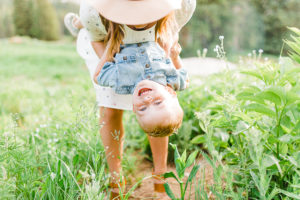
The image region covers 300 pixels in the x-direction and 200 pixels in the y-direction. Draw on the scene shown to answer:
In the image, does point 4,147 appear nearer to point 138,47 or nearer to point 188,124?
point 138,47

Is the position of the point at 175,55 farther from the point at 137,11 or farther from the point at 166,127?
the point at 166,127

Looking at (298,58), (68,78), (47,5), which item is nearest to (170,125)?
(298,58)

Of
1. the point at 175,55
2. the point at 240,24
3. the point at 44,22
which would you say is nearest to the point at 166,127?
the point at 175,55

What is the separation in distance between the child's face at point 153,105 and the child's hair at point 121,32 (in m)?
0.32

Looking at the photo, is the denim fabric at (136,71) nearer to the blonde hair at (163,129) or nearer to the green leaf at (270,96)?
the blonde hair at (163,129)

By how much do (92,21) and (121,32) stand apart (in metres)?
0.18

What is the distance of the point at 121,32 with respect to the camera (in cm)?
151

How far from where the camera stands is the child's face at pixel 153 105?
3.97 ft

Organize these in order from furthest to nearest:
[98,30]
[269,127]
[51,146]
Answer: [51,146] < [98,30] < [269,127]

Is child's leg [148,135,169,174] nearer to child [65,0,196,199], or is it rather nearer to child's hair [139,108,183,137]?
child [65,0,196,199]

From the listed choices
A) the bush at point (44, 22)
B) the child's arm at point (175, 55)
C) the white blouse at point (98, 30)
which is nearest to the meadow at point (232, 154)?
the child's arm at point (175, 55)

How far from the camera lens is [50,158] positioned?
192cm

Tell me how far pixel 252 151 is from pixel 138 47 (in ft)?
2.42

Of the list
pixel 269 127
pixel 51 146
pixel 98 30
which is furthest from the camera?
pixel 51 146
